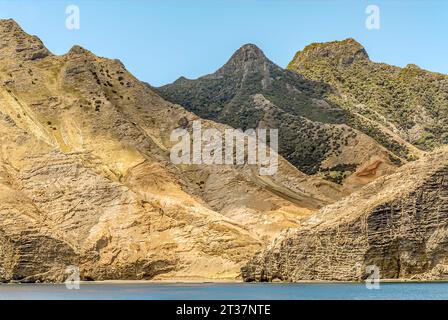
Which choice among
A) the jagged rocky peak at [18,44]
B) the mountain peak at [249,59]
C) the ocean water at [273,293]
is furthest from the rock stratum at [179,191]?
the mountain peak at [249,59]

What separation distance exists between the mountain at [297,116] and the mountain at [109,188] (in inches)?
543

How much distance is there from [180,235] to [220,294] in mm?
32826

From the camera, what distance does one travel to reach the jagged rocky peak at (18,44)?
132m

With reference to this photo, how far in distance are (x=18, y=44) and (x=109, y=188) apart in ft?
136

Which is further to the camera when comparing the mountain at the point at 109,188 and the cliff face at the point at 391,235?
the mountain at the point at 109,188

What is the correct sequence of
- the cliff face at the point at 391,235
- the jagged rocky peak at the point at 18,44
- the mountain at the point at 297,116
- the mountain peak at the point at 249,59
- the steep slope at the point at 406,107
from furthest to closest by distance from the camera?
the mountain peak at the point at 249,59, the steep slope at the point at 406,107, the mountain at the point at 297,116, the jagged rocky peak at the point at 18,44, the cliff face at the point at 391,235

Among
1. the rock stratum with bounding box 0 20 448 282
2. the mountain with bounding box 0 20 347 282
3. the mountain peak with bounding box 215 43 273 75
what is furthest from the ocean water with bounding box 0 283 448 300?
the mountain peak with bounding box 215 43 273 75

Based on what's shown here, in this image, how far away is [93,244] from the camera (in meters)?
92.9

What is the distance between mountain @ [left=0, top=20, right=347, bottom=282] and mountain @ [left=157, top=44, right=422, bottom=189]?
13.8 metres

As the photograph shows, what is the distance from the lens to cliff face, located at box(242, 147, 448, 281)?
71375 millimetres

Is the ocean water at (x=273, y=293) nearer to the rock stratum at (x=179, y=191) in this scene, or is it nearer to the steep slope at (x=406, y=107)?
the rock stratum at (x=179, y=191)

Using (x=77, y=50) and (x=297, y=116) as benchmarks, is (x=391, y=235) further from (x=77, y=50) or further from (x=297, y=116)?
(x=297, y=116)

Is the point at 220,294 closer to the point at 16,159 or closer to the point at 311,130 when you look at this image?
the point at 16,159

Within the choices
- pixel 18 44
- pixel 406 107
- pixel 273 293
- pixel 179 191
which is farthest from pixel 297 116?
pixel 273 293
